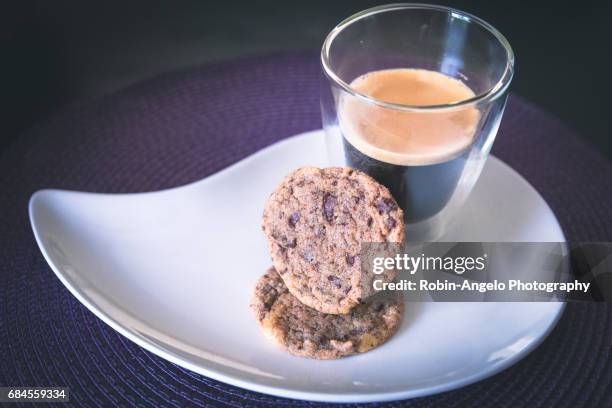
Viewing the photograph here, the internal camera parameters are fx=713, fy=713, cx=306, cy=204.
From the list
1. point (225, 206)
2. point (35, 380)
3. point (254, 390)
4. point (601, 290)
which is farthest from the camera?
point (225, 206)

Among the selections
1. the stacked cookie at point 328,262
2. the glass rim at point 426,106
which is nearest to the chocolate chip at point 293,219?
the stacked cookie at point 328,262

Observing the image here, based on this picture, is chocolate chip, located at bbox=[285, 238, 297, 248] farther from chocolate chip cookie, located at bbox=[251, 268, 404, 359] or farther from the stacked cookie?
chocolate chip cookie, located at bbox=[251, 268, 404, 359]

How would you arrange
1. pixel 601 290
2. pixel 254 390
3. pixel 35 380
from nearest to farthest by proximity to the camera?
pixel 254 390
pixel 35 380
pixel 601 290

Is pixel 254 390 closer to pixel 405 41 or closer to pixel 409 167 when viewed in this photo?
pixel 409 167

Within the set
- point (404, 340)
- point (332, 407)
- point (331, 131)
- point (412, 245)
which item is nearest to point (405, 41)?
point (331, 131)

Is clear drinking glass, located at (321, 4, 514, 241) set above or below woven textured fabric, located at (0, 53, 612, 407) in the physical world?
above

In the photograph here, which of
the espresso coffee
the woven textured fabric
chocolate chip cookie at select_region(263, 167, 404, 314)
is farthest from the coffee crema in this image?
the woven textured fabric
